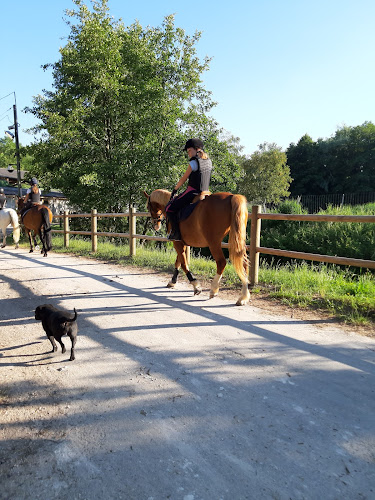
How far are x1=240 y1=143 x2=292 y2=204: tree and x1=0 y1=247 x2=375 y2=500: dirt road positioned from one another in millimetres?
38178

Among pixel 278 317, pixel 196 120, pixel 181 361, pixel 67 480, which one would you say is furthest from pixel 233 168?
pixel 67 480

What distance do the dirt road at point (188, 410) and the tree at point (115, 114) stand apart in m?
13.1

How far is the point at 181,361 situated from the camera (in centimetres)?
323

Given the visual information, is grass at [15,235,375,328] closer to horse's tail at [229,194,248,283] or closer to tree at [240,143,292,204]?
horse's tail at [229,194,248,283]

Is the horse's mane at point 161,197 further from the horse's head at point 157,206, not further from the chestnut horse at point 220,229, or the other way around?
the chestnut horse at point 220,229

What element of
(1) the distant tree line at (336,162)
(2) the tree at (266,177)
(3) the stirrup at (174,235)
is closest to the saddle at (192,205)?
(3) the stirrup at (174,235)

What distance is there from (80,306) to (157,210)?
8.71ft

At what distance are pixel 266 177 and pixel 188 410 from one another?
4136cm

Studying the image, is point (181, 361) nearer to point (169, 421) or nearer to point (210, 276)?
point (169, 421)

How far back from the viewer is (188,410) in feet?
8.02

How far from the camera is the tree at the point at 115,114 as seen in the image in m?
16.0

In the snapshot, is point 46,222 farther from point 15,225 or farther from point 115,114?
point 115,114

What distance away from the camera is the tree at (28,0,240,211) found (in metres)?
16.0

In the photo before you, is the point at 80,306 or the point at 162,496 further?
the point at 80,306
